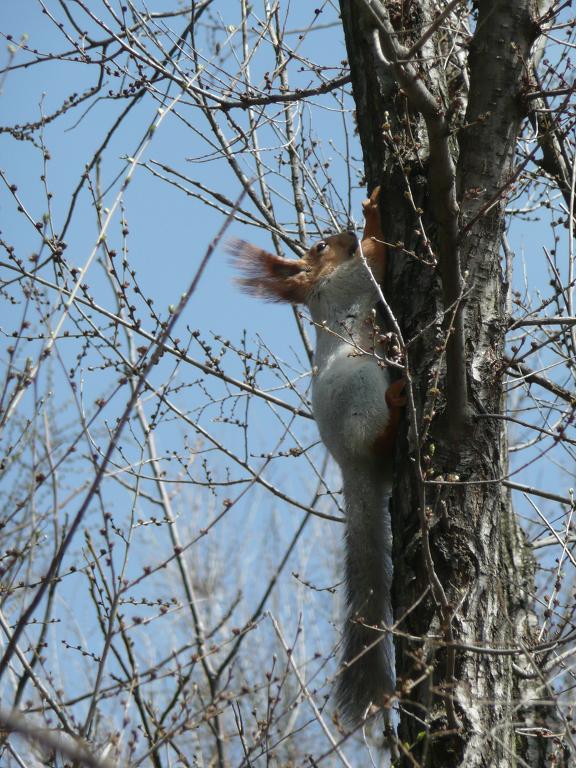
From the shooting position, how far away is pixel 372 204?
16.2 ft

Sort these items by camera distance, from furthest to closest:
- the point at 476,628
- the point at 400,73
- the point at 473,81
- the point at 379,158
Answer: the point at 379,158, the point at 473,81, the point at 476,628, the point at 400,73

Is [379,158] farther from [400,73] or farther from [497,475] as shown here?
[497,475]

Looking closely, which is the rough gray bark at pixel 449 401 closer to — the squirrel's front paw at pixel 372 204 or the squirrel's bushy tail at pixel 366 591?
the squirrel's front paw at pixel 372 204

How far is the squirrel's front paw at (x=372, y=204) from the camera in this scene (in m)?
4.84

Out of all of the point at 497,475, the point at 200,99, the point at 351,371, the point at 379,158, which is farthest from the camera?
the point at 200,99

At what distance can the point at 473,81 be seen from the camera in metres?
4.39

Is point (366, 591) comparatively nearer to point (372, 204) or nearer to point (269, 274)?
point (372, 204)

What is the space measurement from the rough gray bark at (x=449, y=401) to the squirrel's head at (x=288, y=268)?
127 centimetres

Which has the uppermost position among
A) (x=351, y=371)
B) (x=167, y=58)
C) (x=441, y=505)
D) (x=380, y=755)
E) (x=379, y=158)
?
(x=167, y=58)

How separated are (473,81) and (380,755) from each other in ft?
10.3

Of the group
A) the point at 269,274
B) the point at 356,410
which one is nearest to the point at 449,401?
the point at 356,410

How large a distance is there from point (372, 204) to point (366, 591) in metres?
1.97

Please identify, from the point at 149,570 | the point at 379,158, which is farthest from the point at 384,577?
the point at 379,158

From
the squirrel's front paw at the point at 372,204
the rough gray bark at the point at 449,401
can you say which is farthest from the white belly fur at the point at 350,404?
the squirrel's front paw at the point at 372,204
